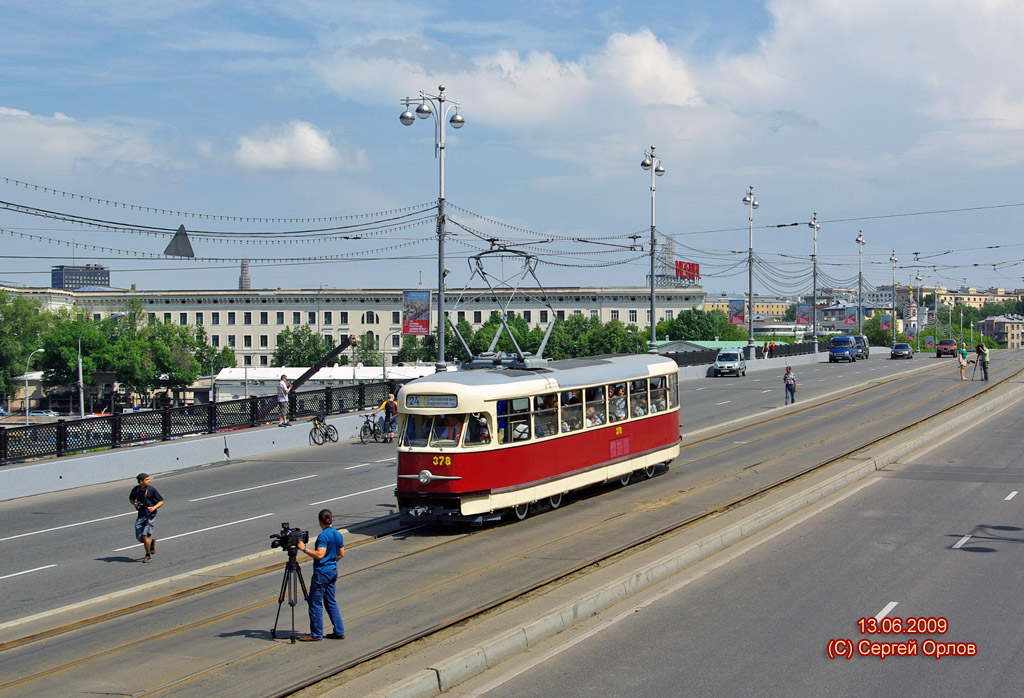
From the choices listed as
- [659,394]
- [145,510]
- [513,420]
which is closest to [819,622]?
[513,420]

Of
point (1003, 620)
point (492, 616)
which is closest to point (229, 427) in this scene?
point (492, 616)

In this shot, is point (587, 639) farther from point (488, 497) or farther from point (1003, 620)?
point (488, 497)

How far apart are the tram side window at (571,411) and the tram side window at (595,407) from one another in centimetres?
32

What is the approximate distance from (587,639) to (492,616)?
4.21 feet

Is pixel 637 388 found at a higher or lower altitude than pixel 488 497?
higher

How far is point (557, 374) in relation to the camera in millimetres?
18438

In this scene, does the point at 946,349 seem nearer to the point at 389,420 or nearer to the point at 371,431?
the point at 389,420

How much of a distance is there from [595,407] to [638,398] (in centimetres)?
205

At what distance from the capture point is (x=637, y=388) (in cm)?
2108

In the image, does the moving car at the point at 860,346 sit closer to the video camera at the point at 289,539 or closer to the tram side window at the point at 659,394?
the tram side window at the point at 659,394

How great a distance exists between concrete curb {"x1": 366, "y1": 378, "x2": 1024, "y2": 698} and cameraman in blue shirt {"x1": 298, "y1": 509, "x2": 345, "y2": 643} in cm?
171

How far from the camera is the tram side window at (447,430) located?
16.3 metres

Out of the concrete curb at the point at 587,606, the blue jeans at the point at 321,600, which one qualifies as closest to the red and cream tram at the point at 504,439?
the concrete curb at the point at 587,606

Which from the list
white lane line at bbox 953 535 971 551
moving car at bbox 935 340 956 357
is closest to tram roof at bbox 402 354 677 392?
white lane line at bbox 953 535 971 551
